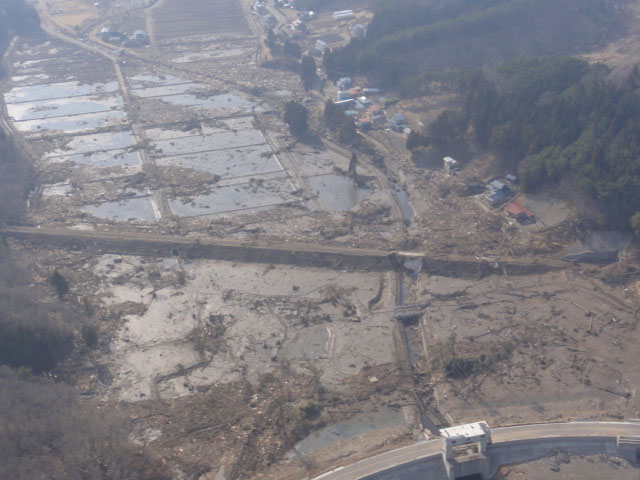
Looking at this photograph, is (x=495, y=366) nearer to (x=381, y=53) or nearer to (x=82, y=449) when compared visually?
(x=82, y=449)

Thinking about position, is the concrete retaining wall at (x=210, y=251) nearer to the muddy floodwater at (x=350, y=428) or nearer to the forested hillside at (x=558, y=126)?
the muddy floodwater at (x=350, y=428)

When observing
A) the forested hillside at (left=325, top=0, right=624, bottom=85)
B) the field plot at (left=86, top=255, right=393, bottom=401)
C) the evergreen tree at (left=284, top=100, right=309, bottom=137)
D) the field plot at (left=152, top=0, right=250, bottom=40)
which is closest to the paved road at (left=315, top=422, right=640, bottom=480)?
the field plot at (left=86, top=255, right=393, bottom=401)

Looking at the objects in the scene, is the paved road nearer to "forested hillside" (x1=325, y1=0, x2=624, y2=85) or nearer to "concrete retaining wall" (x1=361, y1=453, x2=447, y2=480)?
"concrete retaining wall" (x1=361, y1=453, x2=447, y2=480)

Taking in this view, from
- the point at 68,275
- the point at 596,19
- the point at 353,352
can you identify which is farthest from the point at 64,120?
the point at 596,19

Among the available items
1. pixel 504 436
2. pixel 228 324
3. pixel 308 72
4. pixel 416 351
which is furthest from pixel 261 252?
pixel 308 72

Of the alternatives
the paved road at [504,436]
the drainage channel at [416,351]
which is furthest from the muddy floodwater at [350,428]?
the paved road at [504,436]

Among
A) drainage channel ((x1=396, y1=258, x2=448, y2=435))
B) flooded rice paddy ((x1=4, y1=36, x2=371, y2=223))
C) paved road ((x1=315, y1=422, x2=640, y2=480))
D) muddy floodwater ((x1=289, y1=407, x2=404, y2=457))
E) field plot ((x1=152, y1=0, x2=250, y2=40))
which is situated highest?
field plot ((x1=152, y1=0, x2=250, y2=40))

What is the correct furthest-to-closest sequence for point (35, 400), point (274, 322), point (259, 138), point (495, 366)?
point (259, 138) → point (274, 322) → point (495, 366) → point (35, 400)
